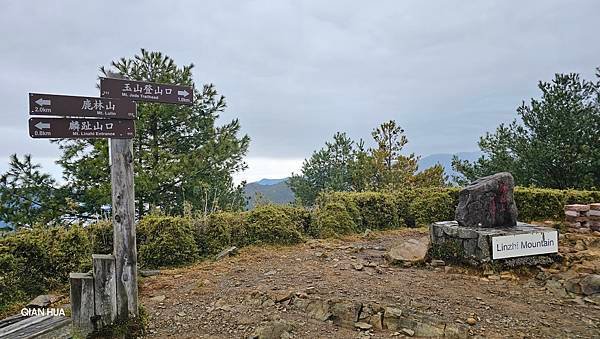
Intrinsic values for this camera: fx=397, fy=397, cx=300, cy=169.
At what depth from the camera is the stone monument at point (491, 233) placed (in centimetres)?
520

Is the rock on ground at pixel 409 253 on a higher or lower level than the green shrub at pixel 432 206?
lower

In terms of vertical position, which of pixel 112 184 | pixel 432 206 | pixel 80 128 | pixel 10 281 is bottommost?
pixel 10 281

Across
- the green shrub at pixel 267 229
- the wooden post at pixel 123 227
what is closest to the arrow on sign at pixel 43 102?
the wooden post at pixel 123 227

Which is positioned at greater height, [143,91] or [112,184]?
[143,91]

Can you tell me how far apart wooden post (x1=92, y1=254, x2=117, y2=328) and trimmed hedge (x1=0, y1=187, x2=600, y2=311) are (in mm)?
1699

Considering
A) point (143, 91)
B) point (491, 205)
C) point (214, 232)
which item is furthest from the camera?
point (214, 232)

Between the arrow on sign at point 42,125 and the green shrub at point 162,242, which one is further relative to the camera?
the green shrub at point 162,242

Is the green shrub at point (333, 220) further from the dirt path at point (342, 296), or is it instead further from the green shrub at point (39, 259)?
the green shrub at point (39, 259)

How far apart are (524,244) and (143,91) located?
4999 millimetres

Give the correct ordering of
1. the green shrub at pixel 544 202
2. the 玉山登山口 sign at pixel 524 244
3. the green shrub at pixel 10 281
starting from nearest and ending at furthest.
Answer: the green shrub at pixel 10 281
the 玉山登山口 sign at pixel 524 244
the green shrub at pixel 544 202

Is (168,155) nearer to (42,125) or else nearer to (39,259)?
(39,259)

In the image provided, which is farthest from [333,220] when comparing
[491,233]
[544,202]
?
[544,202]

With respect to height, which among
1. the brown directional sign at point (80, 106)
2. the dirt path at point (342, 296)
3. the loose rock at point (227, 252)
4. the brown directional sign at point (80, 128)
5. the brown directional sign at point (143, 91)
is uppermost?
the brown directional sign at point (143, 91)

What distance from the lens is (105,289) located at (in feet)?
11.5
